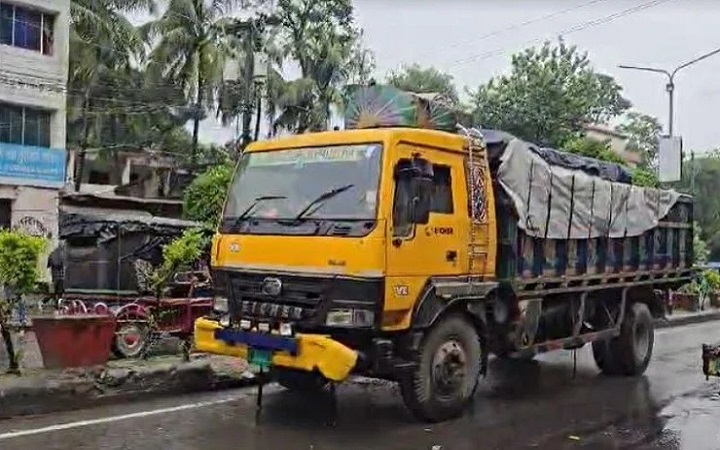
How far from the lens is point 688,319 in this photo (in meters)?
18.6

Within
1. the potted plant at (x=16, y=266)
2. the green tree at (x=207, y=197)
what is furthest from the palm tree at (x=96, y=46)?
the potted plant at (x=16, y=266)

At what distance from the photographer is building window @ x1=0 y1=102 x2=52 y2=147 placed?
2266 cm

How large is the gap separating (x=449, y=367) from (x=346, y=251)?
1558mm

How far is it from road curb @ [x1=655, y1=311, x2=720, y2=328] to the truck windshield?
11601 millimetres

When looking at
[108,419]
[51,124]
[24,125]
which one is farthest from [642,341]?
[51,124]

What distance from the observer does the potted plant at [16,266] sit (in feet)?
26.5

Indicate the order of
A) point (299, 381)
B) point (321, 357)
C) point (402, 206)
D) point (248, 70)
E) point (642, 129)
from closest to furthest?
point (321, 357), point (402, 206), point (299, 381), point (248, 70), point (642, 129)

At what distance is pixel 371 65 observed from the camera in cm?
3288

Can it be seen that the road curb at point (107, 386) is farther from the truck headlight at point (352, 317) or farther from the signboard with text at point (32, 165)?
the signboard with text at point (32, 165)

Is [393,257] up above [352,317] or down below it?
above

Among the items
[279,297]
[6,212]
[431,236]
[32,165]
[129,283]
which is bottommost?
[129,283]

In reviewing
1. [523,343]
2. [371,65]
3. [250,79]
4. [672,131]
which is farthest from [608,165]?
[371,65]

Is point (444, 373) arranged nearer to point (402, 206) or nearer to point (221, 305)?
point (402, 206)

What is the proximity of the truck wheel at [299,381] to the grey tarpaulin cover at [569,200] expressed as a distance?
96.7 inches
